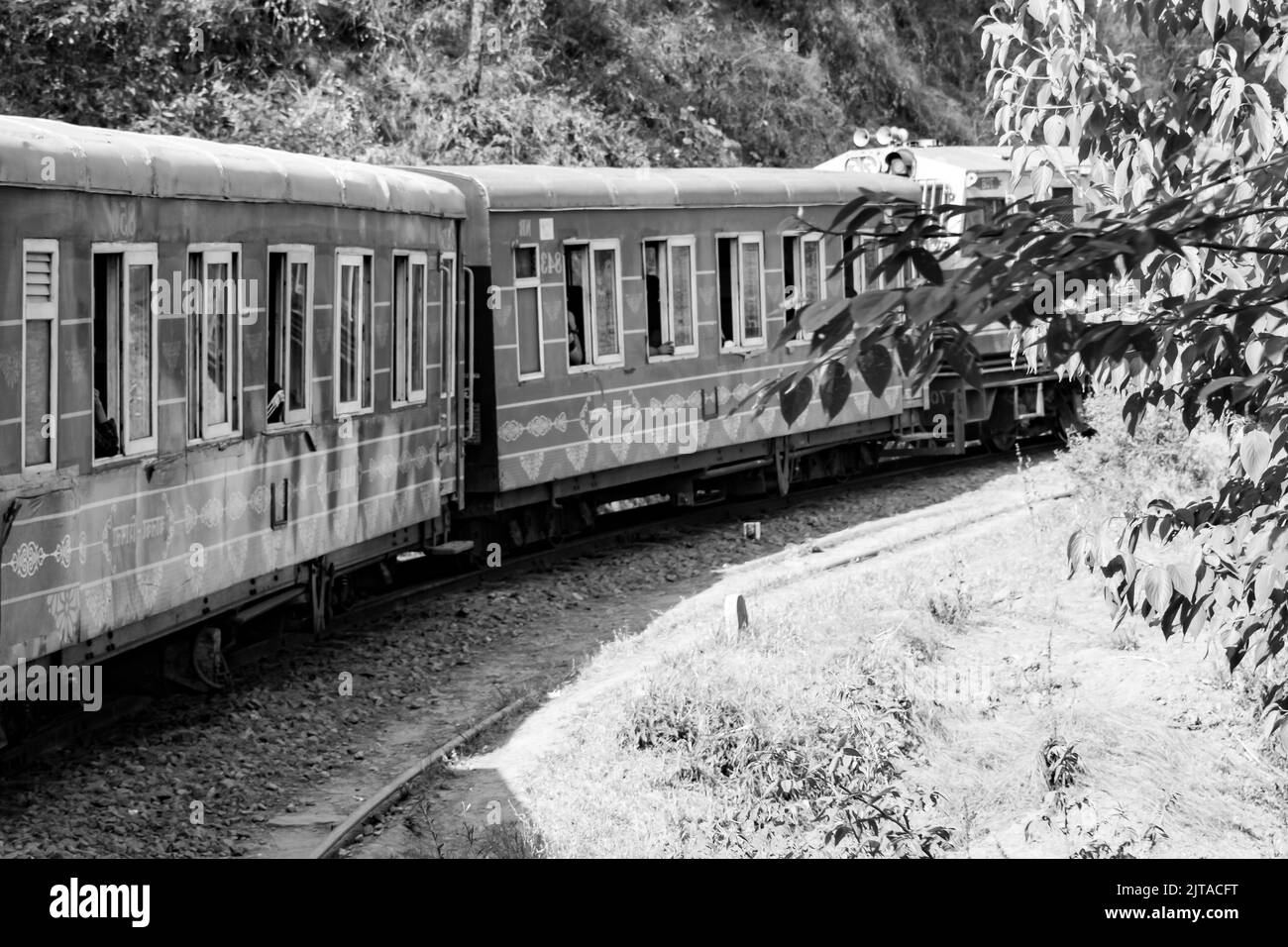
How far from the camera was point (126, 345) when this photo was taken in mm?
8250

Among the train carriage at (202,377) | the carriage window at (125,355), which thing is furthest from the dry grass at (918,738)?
the carriage window at (125,355)

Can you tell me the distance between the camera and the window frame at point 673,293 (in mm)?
14750

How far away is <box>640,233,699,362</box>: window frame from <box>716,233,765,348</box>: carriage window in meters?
0.46

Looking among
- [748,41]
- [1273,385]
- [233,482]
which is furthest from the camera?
[748,41]

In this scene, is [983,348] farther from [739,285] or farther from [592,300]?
[592,300]

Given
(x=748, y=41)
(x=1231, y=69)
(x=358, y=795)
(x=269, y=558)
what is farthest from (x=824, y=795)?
(x=748, y=41)

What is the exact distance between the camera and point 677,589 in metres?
13.7

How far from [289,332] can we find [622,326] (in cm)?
480

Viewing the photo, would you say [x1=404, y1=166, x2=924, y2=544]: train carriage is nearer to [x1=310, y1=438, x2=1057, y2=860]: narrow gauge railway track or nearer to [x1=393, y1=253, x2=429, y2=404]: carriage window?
[x1=310, y1=438, x2=1057, y2=860]: narrow gauge railway track

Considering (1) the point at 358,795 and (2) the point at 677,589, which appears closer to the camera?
(1) the point at 358,795

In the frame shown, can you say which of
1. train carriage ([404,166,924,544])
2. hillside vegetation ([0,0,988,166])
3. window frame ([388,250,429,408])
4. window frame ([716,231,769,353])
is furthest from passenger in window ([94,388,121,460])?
hillside vegetation ([0,0,988,166])

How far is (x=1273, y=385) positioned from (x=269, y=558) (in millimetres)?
7242

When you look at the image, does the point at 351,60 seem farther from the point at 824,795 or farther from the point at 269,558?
the point at 824,795
